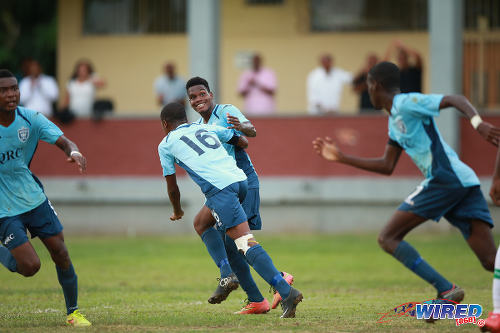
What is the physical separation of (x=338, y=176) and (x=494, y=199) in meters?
12.2

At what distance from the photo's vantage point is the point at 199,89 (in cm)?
938

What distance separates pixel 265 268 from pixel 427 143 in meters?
1.90

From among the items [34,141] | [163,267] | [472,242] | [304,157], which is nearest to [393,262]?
[163,267]

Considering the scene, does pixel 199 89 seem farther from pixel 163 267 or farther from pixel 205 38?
pixel 205 38

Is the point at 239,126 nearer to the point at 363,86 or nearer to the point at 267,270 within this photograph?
the point at 267,270

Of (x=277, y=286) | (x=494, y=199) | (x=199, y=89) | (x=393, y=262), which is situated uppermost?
(x=199, y=89)

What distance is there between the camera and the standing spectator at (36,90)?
66.0 feet

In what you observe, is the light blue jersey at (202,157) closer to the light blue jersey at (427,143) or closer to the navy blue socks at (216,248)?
the navy blue socks at (216,248)

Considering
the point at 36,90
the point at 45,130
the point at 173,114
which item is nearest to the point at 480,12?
the point at 36,90

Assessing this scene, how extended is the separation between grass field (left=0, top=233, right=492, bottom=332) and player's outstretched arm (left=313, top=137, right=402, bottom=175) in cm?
146

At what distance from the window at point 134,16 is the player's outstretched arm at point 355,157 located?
52.9ft

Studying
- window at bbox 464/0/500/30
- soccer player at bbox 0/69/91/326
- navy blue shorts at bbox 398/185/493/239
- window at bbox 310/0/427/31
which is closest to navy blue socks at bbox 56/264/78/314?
soccer player at bbox 0/69/91/326

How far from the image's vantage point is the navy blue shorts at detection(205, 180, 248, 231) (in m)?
8.71

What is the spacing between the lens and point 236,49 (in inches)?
947
